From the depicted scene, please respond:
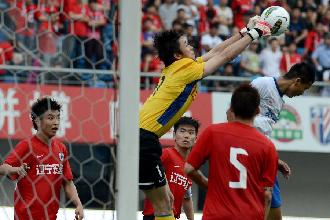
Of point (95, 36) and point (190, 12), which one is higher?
point (190, 12)

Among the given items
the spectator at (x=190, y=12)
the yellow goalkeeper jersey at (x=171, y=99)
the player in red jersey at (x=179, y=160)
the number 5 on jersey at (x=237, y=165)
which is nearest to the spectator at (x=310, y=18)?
the spectator at (x=190, y=12)

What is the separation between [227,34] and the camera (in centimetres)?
1471

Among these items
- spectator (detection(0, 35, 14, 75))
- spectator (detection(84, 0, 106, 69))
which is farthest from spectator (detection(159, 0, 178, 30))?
spectator (detection(0, 35, 14, 75))

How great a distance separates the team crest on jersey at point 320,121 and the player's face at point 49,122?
7.71 m

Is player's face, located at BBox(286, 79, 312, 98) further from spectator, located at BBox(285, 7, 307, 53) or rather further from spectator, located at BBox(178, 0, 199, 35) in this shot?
spectator, located at BBox(285, 7, 307, 53)

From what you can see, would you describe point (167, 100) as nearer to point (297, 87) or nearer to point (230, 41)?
point (230, 41)

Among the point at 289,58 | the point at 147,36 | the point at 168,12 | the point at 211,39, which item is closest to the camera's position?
the point at 147,36

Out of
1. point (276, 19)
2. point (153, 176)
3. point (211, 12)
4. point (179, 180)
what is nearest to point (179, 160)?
point (179, 180)

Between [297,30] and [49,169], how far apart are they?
8.53m

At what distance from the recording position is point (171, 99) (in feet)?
23.8

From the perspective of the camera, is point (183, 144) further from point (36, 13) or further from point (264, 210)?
point (264, 210)

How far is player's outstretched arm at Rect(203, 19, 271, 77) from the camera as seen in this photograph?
6.77 meters

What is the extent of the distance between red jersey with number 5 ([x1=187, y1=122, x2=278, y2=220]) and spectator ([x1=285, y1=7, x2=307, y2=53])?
9.26 meters

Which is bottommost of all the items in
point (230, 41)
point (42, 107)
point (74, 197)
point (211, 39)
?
point (74, 197)
